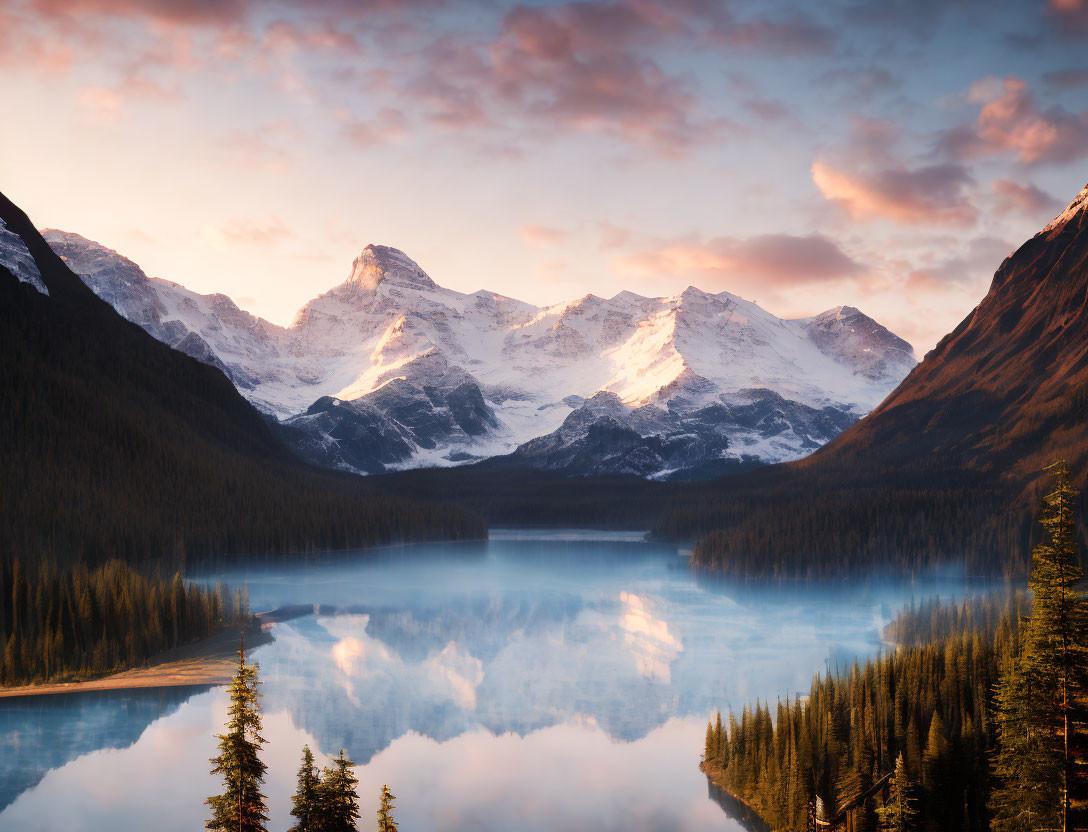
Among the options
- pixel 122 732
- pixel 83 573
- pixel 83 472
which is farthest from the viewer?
pixel 83 472

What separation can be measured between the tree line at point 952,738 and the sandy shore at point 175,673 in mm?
43146

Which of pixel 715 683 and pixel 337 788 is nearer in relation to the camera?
pixel 337 788

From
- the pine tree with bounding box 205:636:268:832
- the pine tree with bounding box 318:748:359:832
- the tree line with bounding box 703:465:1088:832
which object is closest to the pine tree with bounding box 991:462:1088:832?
the tree line with bounding box 703:465:1088:832

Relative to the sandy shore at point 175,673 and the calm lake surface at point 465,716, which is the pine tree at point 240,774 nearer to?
the calm lake surface at point 465,716

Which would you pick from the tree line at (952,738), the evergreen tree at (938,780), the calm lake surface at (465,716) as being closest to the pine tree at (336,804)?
the tree line at (952,738)

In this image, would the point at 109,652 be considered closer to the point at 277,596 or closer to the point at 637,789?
the point at 637,789

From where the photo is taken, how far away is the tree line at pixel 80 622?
84.9 m

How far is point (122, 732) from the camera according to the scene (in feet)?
228

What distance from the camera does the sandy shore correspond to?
81438 mm

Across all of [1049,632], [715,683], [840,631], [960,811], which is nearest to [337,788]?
[1049,632]

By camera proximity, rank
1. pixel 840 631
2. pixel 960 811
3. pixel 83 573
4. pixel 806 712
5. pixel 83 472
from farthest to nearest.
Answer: pixel 83 472
pixel 840 631
pixel 83 573
pixel 806 712
pixel 960 811

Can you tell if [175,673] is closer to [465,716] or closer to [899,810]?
[465,716]

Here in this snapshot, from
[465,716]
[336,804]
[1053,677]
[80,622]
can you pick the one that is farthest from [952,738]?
[80,622]

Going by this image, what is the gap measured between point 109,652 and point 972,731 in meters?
70.1
